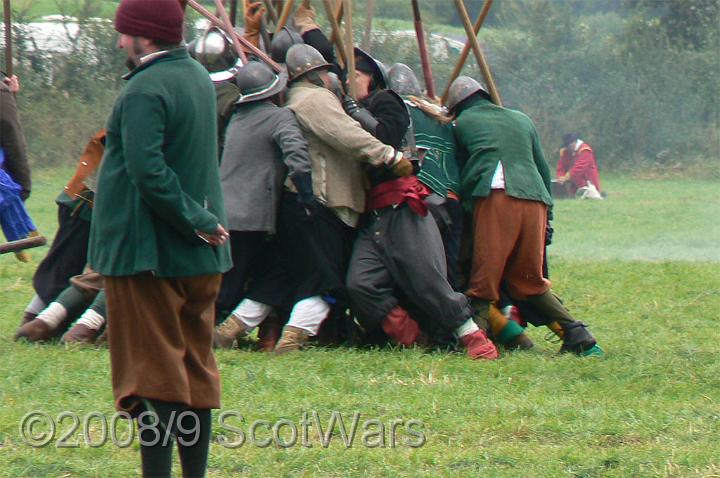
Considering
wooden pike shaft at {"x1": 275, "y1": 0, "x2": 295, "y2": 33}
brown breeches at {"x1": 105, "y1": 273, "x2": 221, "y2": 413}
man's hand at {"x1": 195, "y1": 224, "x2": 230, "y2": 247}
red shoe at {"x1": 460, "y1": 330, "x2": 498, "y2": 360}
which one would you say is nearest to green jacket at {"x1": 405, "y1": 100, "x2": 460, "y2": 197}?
red shoe at {"x1": 460, "y1": 330, "x2": 498, "y2": 360}

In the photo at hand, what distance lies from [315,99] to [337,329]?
1.36 meters

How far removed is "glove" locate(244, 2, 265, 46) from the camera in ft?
25.6

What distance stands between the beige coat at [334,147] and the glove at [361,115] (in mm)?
97

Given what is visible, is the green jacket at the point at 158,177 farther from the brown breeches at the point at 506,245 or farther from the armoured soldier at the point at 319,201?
the brown breeches at the point at 506,245

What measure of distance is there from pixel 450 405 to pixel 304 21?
308 centimetres

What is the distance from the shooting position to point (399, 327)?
7.04 meters

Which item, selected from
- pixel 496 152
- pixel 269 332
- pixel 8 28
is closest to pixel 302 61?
pixel 496 152

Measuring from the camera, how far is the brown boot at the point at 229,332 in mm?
6992

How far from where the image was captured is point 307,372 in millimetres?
6336

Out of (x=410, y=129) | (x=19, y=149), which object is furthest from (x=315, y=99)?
(x=19, y=149)

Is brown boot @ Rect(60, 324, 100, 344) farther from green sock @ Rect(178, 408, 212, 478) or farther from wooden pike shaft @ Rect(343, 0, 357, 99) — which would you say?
green sock @ Rect(178, 408, 212, 478)

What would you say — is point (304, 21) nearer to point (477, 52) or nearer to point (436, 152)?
point (477, 52)

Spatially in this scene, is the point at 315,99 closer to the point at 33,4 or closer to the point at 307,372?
the point at 307,372

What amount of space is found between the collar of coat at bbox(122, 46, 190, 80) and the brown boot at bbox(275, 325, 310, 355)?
2873 millimetres
